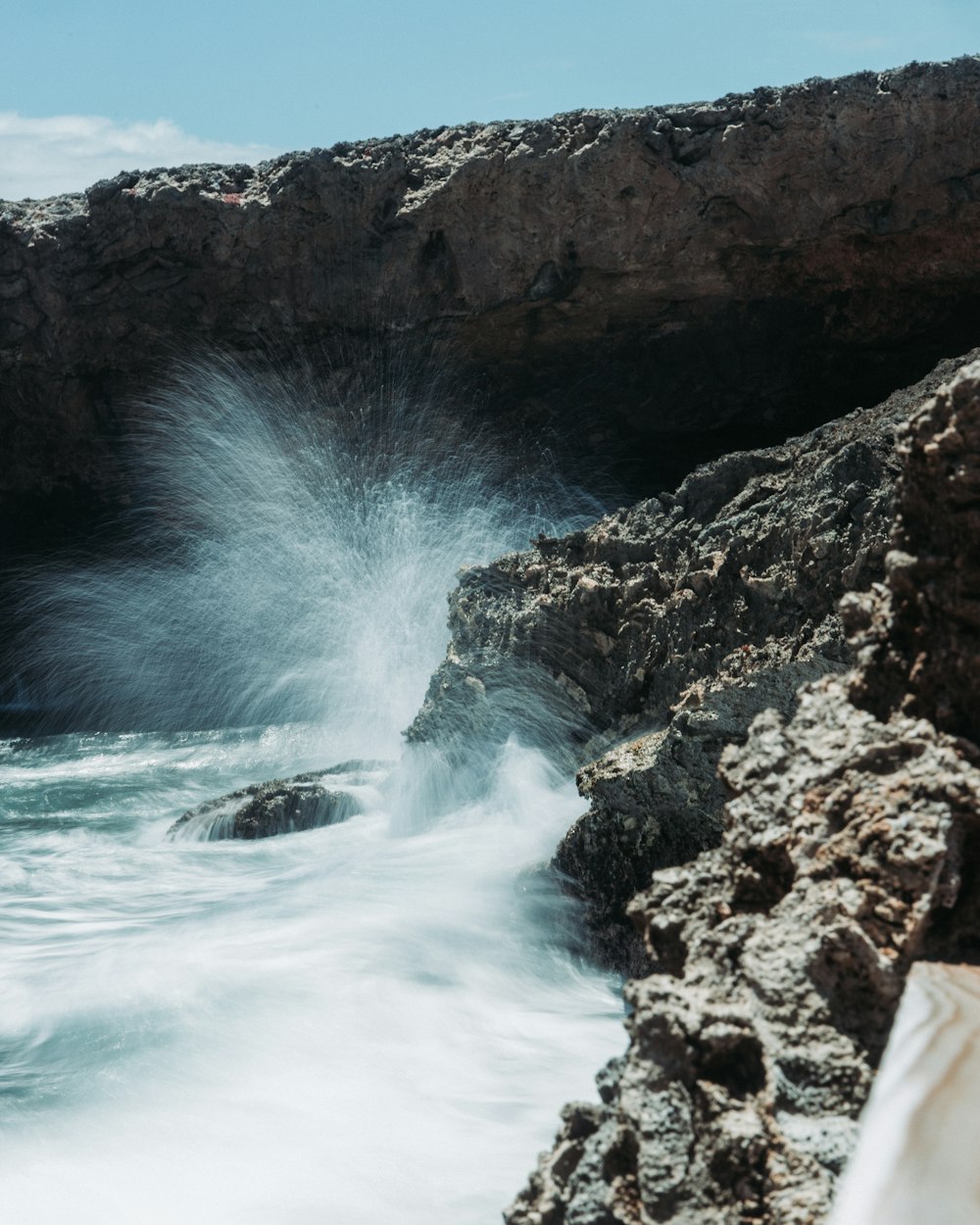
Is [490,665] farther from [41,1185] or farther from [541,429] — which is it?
[541,429]

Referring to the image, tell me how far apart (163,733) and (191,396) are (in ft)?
9.52

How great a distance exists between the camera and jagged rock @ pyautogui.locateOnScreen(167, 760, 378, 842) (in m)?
6.48

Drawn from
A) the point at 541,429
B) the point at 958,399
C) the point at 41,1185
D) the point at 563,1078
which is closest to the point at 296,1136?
the point at 41,1185

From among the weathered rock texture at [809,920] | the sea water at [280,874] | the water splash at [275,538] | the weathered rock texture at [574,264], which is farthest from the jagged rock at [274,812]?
the weathered rock texture at [809,920]

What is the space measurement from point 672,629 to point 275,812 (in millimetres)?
2900

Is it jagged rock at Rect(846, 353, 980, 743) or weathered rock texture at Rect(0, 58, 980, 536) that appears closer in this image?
jagged rock at Rect(846, 353, 980, 743)

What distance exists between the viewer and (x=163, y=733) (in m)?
10.3

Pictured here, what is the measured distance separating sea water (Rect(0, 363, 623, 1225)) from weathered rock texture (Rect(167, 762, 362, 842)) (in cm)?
12

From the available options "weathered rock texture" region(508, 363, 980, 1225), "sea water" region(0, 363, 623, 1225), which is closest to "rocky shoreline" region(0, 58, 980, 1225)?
"weathered rock texture" region(508, 363, 980, 1225)

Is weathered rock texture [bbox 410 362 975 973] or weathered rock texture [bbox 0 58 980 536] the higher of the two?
weathered rock texture [bbox 0 58 980 536]

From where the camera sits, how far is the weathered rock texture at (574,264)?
8203 mm

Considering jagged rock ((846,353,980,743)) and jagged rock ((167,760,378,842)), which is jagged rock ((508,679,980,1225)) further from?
jagged rock ((167,760,378,842))

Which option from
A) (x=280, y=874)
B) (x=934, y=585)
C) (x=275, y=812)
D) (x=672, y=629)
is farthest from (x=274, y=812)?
(x=934, y=585)

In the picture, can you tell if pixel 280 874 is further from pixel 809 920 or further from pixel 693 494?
pixel 809 920
